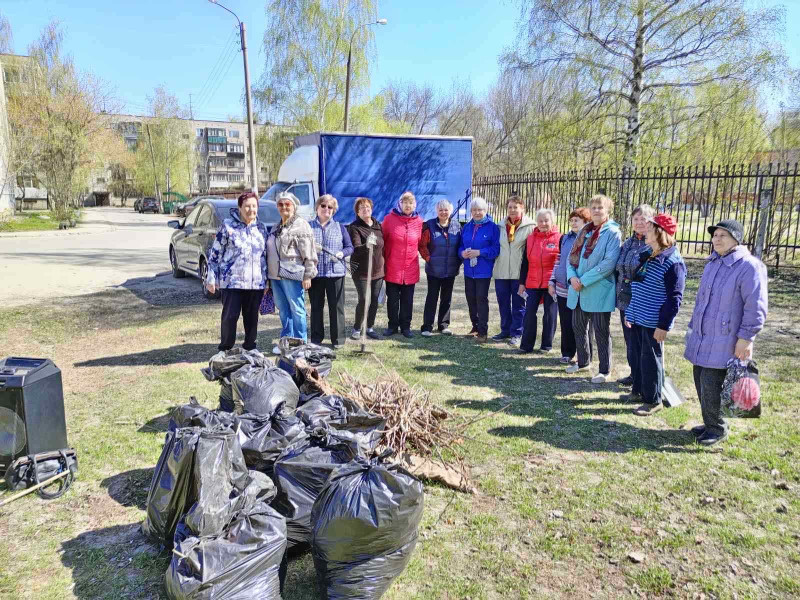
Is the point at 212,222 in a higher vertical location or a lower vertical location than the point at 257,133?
Result: lower

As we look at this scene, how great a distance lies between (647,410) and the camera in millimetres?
4738

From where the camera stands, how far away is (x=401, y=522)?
7.89 ft

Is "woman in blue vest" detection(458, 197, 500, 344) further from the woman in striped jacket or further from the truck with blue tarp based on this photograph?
the truck with blue tarp

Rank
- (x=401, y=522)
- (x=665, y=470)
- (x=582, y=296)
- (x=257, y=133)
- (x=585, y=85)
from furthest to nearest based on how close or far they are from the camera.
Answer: (x=257, y=133), (x=585, y=85), (x=582, y=296), (x=665, y=470), (x=401, y=522)

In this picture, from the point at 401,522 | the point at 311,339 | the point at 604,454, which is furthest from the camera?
the point at 311,339

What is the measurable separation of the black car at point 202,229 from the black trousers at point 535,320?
4476mm

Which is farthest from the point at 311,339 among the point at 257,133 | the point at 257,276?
the point at 257,133

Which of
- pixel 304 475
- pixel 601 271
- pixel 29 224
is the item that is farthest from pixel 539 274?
pixel 29 224

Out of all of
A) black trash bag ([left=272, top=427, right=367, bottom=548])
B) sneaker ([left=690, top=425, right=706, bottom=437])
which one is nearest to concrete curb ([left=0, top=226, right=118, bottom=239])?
black trash bag ([left=272, top=427, right=367, bottom=548])

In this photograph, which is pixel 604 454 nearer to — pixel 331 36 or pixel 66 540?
pixel 66 540

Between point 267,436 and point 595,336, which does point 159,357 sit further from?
point 595,336

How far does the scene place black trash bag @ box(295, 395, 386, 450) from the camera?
132 inches

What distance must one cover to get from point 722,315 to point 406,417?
236 centimetres

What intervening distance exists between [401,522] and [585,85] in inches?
612
